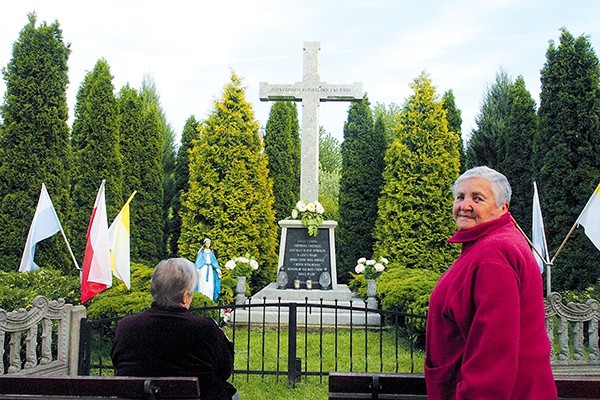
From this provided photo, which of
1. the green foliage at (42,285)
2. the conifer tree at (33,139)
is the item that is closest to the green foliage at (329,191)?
the conifer tree at (33,139)

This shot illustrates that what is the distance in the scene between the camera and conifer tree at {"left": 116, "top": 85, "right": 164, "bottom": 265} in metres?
14.5

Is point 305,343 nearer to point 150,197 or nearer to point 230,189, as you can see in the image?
point 230,189

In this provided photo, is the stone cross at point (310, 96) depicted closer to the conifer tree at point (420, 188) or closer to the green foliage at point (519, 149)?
the conifer tree at point (420, 188)

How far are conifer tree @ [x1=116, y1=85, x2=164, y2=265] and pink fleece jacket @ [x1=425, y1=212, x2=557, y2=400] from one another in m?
13.0

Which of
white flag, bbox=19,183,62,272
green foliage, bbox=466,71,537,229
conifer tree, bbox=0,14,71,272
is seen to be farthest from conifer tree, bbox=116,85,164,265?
green foliage, bbox=466,71,537,229

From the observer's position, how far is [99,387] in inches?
95.4

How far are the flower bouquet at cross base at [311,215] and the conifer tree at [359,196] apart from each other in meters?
4.46

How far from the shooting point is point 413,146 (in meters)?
13.6

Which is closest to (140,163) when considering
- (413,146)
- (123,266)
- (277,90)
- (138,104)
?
(138,104)

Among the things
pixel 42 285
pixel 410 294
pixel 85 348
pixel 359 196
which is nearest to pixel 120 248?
pixel 42 285

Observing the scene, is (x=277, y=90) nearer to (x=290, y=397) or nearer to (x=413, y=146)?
(x=413, y=146)

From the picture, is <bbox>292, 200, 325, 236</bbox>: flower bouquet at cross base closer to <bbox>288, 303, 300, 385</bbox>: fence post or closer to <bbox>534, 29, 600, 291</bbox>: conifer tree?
<bbox>534, 29, 600, 291</bbox>: conifer tree

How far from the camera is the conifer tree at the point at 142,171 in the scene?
1455cm

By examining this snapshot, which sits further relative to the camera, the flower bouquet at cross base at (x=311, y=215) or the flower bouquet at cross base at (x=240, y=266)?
the flower bouquet at cross base at (x=311, y=215)
